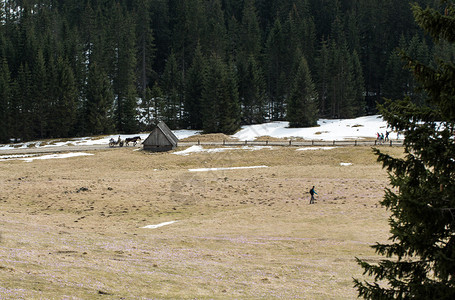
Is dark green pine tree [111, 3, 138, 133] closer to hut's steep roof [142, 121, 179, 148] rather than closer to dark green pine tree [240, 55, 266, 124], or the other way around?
dark green pine tree [240, 55, 266, 124]

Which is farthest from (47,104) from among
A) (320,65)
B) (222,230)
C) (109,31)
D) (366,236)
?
(366,236)

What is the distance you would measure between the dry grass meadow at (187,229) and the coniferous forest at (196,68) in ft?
120

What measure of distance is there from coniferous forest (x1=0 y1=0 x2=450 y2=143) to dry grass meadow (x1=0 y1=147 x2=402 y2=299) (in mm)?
36477

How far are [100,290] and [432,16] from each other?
1216 centimetres

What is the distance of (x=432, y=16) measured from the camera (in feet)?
28.1

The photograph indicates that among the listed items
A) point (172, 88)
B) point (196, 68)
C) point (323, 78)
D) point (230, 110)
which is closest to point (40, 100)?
point (172, 88)

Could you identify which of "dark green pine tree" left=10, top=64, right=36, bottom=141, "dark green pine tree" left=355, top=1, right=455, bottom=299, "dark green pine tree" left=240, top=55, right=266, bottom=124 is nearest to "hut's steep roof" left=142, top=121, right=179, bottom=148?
"dark green pine tree" left=240, top=55, right=266, bottom=124

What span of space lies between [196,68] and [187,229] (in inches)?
2852

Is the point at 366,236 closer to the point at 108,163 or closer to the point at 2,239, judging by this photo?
the point at 2,239

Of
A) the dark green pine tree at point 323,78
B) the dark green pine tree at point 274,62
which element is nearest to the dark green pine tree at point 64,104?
the dark green pine tree at point 274,62

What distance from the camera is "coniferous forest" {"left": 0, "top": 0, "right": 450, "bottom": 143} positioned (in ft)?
283

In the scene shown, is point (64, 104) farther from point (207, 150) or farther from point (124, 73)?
point (207, 150)

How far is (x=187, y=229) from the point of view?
83.7ft

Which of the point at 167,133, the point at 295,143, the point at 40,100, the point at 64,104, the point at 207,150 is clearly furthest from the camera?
the point at 64,104
